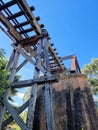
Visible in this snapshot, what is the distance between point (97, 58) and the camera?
60.8ft

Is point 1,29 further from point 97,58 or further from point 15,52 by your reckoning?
point 97,58

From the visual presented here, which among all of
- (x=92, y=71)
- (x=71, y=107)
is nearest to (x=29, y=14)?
(x=71, y=107)

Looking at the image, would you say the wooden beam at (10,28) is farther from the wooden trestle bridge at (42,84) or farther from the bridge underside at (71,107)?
the bridge underside at (71,107)

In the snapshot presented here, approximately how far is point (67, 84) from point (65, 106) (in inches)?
42.9

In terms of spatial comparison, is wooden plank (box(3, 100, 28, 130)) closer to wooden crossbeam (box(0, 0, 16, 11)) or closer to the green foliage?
wooden crossbeam (box(0, 0, 16, 11))

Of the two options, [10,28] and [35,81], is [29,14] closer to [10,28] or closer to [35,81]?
[10,28]

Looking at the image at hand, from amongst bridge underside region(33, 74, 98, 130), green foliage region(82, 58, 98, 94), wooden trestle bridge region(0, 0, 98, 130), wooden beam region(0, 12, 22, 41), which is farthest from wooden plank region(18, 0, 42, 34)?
green foliage region(82, 58, 98, 94)

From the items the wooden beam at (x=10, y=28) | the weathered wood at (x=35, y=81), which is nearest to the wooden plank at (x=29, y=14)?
the wooden beam at (x=10, y=28)

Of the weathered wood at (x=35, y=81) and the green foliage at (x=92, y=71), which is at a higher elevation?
the green foliage at (x=92, y=71)

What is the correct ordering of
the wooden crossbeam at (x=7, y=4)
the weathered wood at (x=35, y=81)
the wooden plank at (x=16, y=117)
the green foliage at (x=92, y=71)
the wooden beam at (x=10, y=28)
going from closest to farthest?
the wooden plank at (x=16, y=117) < the weathered wood at (x=35, y=81) < the wooden crossbeam at (x=7, y=4) < the wooden beam at (x=10, y=28) < the green foliage at (x=92, y=71)

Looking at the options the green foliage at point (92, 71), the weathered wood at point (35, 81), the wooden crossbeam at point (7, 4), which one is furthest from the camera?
the green foliage at point (92, 71)

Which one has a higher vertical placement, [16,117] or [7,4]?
[7,4]

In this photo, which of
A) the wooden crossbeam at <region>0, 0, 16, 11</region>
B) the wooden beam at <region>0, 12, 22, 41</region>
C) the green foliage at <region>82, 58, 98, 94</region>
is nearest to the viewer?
the wooden crossbeam at <region>0, 0, 16, 11</region>

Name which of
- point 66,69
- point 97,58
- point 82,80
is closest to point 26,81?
point 82,80
